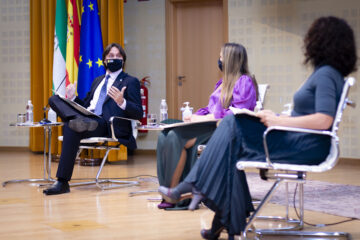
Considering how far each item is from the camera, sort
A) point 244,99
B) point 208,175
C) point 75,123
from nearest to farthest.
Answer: point 208,175 < point 244,99 < point 75,123

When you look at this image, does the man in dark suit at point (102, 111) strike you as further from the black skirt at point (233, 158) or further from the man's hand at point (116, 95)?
the black skirt at point (233, 158)

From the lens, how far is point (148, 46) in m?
8.09

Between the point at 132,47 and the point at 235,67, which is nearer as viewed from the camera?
the point at 235,67

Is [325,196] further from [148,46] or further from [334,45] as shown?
[148,46]

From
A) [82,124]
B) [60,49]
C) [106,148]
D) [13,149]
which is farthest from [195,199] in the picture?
[13,149]

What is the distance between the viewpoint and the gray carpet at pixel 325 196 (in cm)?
371

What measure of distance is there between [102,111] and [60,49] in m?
2.82

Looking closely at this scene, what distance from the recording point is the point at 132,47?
8164mm

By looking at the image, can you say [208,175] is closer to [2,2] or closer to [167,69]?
[167,69]

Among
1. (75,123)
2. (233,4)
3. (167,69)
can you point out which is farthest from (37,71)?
(75,123)

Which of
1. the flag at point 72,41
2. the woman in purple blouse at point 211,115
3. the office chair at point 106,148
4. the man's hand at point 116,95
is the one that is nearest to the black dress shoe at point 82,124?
the office chair at point 106,148

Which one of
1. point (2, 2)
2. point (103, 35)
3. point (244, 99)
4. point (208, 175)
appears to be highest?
point (2, 2)

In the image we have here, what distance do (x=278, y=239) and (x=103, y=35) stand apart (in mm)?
5179

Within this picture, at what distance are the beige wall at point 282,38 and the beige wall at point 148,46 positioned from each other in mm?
1134
